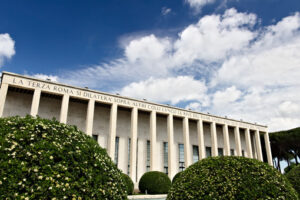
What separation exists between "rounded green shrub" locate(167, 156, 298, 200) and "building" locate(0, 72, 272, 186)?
57.3ft

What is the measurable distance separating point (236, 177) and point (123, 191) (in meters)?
3.07

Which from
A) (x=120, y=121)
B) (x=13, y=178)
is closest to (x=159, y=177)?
(x=120, y=121)

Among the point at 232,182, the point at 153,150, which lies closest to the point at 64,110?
the point at 153,150

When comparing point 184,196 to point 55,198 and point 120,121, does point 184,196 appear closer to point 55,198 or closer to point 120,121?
point 55,198

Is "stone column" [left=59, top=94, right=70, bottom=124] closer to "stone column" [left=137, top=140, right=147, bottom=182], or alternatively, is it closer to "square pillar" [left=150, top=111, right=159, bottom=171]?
"square pillar" [left=150, top=111, right=159, bottom=171]

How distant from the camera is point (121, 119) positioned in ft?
92.1

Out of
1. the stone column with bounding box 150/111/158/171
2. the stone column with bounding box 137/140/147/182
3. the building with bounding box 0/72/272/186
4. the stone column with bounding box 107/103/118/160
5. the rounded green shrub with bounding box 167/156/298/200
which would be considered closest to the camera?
the rounded green shrub with bounding box 167/156/298/200

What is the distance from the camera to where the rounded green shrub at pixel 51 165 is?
10.1 ft

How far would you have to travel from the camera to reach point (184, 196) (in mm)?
5898

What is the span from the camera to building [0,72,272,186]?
2192 cm

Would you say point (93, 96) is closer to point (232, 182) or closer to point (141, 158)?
point (141, 158)

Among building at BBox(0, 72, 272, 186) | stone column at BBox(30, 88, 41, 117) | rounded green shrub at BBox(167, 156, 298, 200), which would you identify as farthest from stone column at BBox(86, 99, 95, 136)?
rounded green shrub at BBox(167, 156, 298, 200)

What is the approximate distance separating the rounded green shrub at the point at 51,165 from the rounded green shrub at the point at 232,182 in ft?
7.96

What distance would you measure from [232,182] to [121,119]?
23099mm
